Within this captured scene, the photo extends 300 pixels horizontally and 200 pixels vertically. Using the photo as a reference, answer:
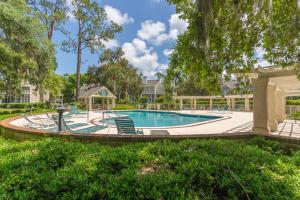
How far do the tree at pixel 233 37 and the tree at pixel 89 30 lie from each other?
2588 centimetres

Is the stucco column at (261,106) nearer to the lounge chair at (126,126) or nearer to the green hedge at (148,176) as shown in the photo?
the green hedge at (148,176)

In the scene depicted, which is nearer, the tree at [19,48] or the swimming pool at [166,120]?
the tree at [19,48]

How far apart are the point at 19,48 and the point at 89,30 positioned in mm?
15314

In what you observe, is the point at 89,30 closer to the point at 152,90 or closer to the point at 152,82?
the point at 152,90

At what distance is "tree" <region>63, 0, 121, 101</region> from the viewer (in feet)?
93.7

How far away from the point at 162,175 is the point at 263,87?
592 cm

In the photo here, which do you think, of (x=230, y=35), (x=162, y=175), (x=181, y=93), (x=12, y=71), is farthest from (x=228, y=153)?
(x=181, y=93)

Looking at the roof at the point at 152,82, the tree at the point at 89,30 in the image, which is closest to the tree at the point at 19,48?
the tree at the point at 89,30

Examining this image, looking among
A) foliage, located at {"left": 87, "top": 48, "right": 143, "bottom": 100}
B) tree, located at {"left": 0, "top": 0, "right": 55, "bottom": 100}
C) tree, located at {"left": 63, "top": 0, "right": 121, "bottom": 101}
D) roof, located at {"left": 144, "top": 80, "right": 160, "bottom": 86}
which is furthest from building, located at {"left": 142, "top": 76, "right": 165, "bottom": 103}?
tree, located at {"left": 0, "top": 0, "right": 55, "bottom": 100}

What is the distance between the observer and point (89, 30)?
29484mm

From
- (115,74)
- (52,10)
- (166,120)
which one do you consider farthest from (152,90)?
(166,120)

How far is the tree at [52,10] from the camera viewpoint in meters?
25.7

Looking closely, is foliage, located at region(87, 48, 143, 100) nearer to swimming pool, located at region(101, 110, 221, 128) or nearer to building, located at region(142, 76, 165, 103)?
building, located at region(142, 76, 165, 103)

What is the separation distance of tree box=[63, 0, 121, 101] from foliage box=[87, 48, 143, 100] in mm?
11542
